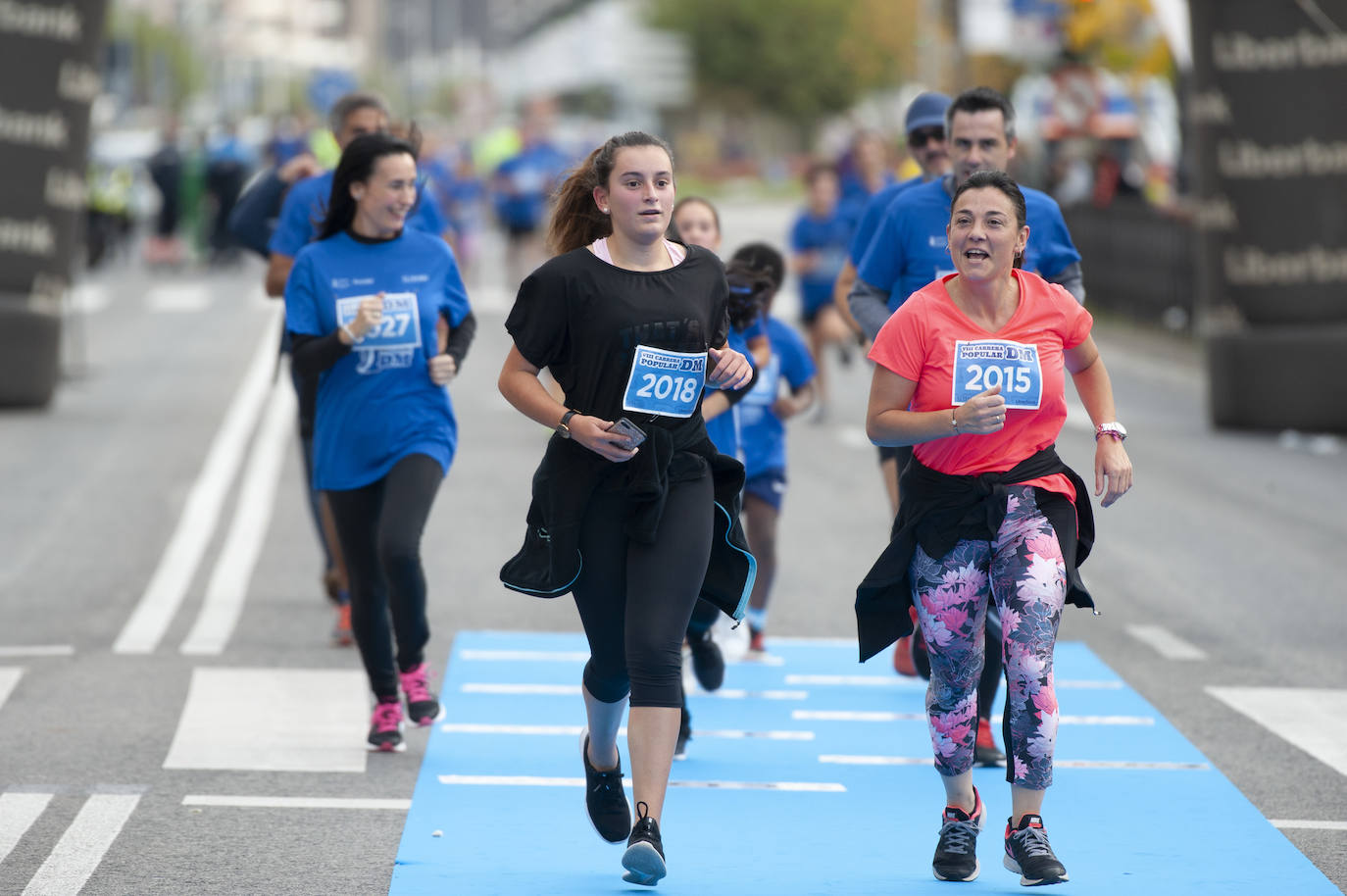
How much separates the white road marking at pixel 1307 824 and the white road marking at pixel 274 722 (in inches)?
113

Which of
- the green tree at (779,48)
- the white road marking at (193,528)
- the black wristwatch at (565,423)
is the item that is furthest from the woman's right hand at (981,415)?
the green tree at (779,48)

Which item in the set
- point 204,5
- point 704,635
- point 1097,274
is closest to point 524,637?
point 704,635

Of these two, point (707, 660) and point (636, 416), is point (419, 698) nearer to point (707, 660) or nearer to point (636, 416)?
point (707, 660)

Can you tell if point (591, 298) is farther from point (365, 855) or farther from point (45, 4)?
point (45, 4)

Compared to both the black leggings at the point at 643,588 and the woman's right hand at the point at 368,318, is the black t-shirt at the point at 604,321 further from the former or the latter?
the woman's right hand at the point at 368,318

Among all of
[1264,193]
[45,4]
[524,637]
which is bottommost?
[524,637]

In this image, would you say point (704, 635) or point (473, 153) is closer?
point (704, 635)

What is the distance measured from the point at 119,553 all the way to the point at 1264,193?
8.54 metres

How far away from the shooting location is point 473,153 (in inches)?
1795

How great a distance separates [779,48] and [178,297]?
189ft

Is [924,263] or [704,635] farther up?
[924,263]

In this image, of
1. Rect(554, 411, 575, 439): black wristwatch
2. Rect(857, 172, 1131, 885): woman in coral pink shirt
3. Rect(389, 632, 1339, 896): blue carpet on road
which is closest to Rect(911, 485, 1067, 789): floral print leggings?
Rect(857, 172, 1131, 885): woman in coral pink shirt

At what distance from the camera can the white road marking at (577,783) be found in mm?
6551

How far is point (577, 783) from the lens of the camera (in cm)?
659
